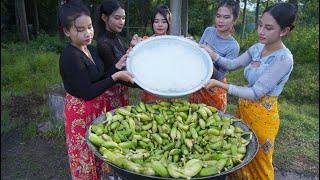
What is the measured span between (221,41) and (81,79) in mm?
1428

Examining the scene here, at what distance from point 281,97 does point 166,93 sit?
5200 mm

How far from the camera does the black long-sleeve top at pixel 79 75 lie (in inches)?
105

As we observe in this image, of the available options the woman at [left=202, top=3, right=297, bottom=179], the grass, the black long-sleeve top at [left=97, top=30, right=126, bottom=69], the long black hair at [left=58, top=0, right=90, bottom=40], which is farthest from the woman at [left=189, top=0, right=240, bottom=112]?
the grass

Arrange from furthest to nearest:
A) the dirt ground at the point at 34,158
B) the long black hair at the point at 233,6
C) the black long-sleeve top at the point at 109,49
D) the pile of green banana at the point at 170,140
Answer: the dirt ground at the point at 34,158
the long black hair at the point at 233,6
the black long-sleeve top at the point at 109,49
the pile of green banana at the point at 170,140

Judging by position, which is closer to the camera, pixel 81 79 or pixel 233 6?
pixel 81 79

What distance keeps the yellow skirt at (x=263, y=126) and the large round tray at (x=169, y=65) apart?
49 centimetres

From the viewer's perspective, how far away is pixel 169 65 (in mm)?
2900

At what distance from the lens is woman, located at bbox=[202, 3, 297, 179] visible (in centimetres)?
265

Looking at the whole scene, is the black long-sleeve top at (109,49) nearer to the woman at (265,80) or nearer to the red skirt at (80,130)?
the red skirt at (80,130)

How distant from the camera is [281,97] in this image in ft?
23.8

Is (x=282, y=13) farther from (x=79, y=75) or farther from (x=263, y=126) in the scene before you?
(x=79, y=75)

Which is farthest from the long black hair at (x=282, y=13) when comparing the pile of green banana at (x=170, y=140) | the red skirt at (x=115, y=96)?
the red skirt at (x=115, y=96)

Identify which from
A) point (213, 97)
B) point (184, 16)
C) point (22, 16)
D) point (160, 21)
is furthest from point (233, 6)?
point (22, 16)

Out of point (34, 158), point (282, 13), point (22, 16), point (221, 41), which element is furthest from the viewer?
point (22, 16)
